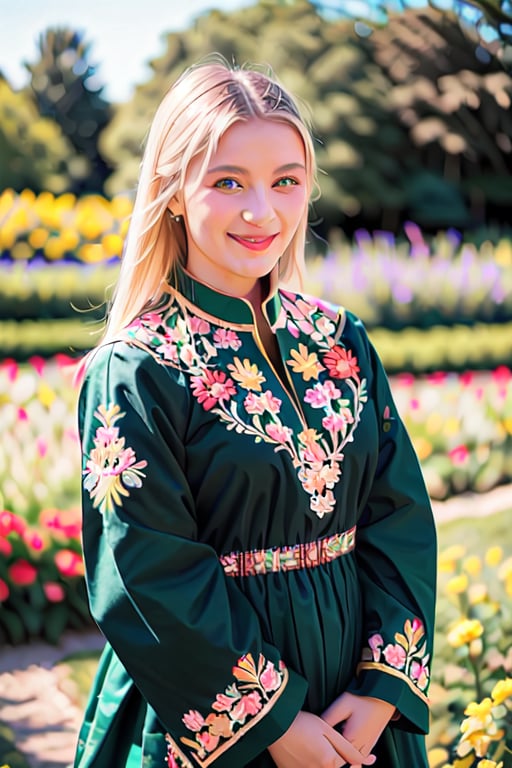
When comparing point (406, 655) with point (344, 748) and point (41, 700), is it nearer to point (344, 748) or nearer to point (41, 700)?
point (344, 748)

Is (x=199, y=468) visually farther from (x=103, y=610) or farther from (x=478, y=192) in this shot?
(x=478, y=192)

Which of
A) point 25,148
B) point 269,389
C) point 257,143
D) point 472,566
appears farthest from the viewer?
point 25,148

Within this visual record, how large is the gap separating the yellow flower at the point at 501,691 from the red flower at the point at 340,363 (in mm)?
1350

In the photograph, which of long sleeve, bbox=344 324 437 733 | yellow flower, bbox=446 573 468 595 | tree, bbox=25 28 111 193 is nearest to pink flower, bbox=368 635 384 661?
long sleeve, bbox=344 324 437 733

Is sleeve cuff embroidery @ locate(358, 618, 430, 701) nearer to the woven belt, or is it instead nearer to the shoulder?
the woven belt

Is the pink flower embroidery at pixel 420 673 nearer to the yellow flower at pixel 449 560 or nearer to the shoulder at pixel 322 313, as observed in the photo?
the shoulder at pixel 322 313

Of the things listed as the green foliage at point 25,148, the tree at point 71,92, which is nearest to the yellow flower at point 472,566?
the green foliage at point 25,148

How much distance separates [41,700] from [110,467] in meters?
2.12

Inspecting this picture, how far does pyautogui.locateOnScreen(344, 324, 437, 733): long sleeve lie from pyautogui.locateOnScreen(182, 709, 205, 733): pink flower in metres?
0.30

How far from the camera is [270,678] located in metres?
1.63

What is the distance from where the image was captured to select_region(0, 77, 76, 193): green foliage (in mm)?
26266

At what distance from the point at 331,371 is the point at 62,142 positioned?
29.2m

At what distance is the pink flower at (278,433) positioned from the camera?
171 centimetres

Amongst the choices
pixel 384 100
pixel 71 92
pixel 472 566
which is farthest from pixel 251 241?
pixel 71 92
